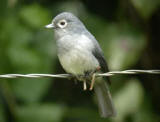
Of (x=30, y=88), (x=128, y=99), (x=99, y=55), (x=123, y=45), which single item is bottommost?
(x=128, y=99)

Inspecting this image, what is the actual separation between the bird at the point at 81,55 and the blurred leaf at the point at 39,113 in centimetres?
72

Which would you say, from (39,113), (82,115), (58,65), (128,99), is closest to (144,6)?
(128,99)

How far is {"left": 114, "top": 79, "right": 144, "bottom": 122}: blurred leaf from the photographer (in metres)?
5.75

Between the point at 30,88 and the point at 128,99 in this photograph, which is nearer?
the point at 30,88

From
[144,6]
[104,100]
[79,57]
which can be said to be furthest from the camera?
[144,6]

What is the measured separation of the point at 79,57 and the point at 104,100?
2.02 ft

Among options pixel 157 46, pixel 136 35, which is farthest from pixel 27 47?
pixel 157 46

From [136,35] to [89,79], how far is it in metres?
1.20

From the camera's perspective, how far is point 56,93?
631cm

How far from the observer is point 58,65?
6.35m

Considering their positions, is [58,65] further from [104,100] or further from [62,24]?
[104,100]

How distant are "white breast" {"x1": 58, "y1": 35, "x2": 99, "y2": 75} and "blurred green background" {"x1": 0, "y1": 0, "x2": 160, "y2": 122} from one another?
739 mm

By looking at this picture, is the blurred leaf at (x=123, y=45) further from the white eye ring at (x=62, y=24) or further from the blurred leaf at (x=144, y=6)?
the white eye ring at (x=62, y=24)

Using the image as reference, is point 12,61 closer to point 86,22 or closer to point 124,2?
point 86,22
